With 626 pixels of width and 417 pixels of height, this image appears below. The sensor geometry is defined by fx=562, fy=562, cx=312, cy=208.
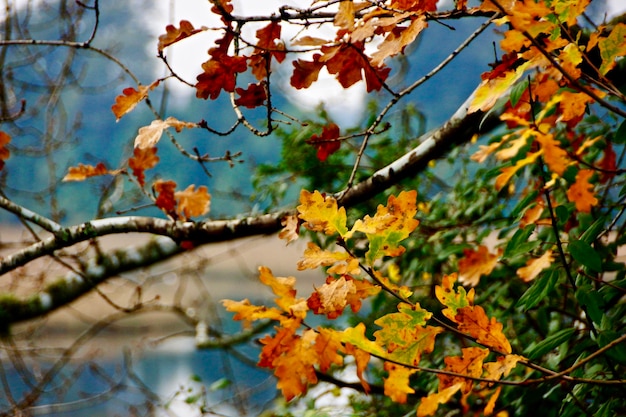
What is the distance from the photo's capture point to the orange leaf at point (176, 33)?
0.71 m

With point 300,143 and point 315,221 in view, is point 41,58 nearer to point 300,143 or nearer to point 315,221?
point 300,143

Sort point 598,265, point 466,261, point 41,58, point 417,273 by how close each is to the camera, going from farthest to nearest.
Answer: point 41,58 → point 417,273 → point 466,261 → point 598,265

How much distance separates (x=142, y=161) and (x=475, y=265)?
782 millimetres

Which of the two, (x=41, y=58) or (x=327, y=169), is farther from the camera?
(x=41, y=58)

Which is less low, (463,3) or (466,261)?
(463,3)

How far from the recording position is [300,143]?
1647 mm

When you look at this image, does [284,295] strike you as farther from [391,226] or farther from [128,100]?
[128,100]

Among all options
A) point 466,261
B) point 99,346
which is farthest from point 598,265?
point 99,346

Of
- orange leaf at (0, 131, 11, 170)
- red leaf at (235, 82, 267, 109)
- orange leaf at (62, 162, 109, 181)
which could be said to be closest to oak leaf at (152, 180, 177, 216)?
orange leaf at (62, 162, 109, 181)

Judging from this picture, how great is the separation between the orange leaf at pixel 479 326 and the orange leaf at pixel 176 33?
46 centimetres

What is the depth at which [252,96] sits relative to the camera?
2.69 feet

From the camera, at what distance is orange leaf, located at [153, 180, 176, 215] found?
1185 mm

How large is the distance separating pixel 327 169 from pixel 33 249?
32.3 inches

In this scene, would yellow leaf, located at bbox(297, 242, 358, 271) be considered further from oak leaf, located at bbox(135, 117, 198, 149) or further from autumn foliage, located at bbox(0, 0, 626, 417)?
oak leaf, located at bbox(135, 117, 198, 149)
